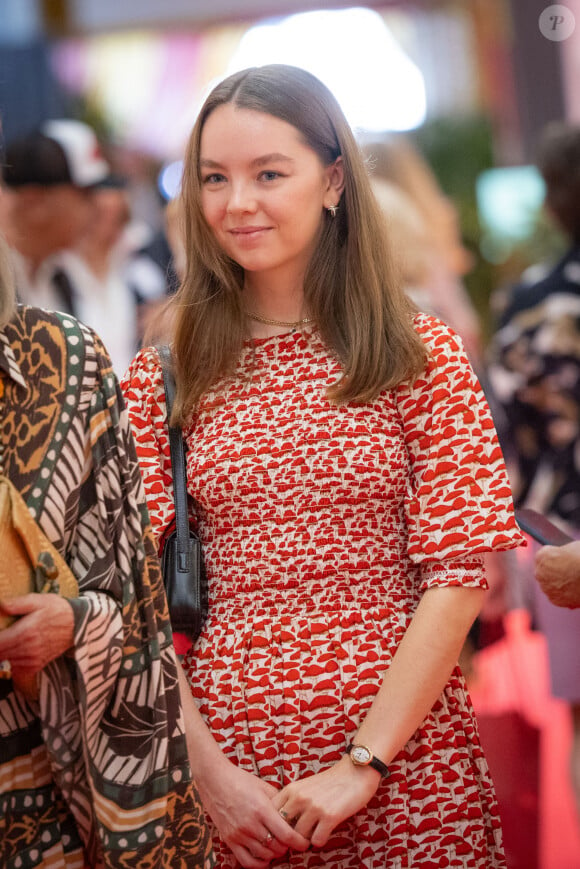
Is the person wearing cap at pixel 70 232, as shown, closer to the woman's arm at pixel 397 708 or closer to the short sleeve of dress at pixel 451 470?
the short sleeve of dress at pixel 451 470

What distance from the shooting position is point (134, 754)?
170cm

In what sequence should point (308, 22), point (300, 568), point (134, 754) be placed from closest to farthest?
point (134, 754), point (300, 568), point (308, 22)

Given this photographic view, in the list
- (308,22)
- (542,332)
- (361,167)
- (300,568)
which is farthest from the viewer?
(308,22)

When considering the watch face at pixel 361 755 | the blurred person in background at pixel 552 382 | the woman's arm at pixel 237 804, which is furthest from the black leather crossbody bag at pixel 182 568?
the blurred person in background at pixel 552 382

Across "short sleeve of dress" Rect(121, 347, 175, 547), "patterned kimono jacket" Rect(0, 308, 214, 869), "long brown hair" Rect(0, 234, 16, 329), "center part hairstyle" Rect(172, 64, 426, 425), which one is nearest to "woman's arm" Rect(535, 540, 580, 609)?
"center part hairstyle" Rect(172, 64, 426, 425)

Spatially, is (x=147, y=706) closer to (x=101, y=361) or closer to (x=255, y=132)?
(x=101, y=361)

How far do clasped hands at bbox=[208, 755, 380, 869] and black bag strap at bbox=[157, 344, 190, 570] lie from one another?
16.3 inches

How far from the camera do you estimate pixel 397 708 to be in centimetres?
194

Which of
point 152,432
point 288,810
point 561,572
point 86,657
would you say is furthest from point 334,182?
point 288,810

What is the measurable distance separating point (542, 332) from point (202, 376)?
1576mm

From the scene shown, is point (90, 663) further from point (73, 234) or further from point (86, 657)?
point (73, 234)

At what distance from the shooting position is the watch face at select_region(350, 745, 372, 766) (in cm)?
191

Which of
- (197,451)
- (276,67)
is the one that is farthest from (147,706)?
(276,67)

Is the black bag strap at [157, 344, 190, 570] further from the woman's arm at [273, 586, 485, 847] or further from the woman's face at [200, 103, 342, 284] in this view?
the woman's arm at [273, 586, 485, 847]
